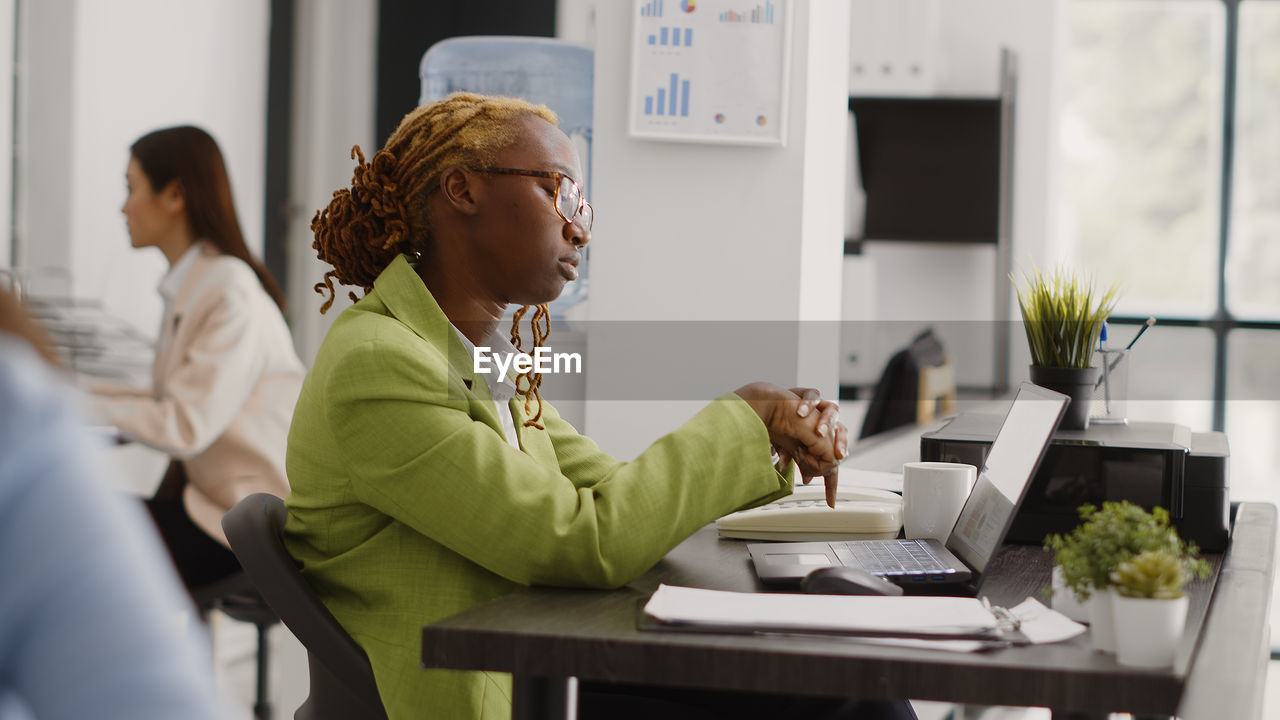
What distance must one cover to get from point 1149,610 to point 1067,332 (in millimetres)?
809

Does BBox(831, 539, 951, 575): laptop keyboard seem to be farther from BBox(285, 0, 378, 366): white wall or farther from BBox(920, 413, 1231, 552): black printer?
BBox(285, 0, 378, 366): white wall

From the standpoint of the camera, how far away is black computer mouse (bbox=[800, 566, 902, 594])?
112 cm

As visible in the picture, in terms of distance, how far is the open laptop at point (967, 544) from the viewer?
1.22m

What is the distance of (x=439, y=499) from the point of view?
1145 millimetres

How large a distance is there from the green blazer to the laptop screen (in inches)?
9.3

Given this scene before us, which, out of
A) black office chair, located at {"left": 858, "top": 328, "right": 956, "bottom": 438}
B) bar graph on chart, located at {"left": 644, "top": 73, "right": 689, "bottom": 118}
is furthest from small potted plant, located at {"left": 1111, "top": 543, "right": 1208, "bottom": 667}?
black office chair, located at {"left": 858, "top": 328, "right": 956, "bottom": 438}

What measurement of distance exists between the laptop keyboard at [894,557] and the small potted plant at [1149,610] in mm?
267

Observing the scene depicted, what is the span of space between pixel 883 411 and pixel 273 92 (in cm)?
258


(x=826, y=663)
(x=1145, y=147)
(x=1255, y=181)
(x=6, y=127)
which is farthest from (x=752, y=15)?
(x=1255, y=181)

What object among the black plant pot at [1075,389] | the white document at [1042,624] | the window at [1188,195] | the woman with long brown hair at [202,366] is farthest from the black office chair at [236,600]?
the window at [1188,195]

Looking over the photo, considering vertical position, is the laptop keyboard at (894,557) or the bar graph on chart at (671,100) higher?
the bar graph on chart at (671,100)

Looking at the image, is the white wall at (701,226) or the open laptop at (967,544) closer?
the open laptop at (967,544)

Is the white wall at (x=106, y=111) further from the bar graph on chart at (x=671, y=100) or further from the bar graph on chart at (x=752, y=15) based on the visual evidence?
the bar graph on chart at (x=752, y=15)

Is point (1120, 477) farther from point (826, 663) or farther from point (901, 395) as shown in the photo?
point (901, 395)
